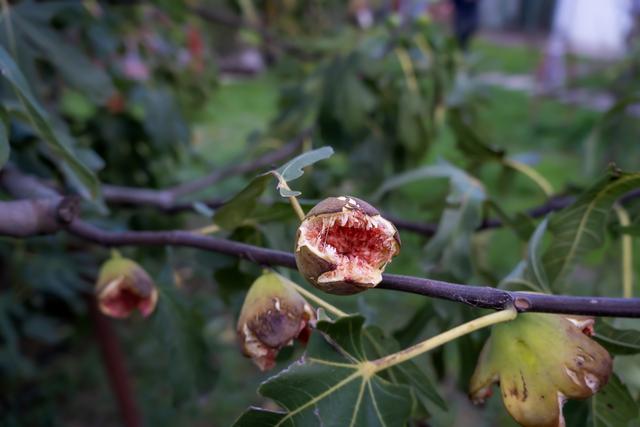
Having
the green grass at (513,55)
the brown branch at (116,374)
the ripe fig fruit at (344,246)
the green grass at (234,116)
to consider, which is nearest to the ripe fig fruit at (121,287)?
the ripe fig fruit at (344,246)

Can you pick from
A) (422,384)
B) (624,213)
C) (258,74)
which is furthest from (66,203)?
(258,74)

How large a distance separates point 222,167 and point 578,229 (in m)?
1.02

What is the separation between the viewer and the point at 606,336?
583mm

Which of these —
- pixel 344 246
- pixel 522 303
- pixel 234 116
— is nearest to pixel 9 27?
pixel 344 246

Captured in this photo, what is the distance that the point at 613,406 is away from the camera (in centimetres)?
59

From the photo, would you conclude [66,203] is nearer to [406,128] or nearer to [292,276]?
[292,276]

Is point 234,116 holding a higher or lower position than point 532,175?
lower

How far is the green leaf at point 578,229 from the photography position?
0.68m

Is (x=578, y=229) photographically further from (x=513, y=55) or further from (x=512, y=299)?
(x=513, y=55)

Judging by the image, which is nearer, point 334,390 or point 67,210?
point 334,390

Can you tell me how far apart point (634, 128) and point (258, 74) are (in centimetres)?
781

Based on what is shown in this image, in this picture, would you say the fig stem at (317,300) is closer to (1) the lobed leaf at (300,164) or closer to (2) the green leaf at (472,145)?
(1) the lobed leaf at (300,164)

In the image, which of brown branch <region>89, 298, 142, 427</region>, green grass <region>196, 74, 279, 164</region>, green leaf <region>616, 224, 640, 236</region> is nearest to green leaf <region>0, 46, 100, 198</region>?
green leaf <region>616, 224, 640, 236</region>

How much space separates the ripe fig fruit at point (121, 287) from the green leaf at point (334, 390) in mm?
250
